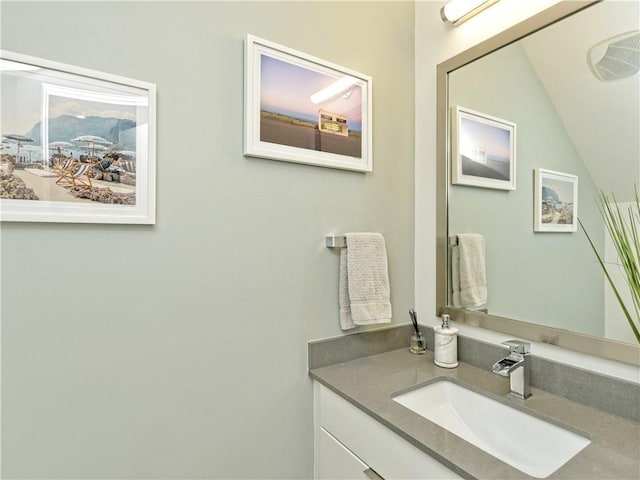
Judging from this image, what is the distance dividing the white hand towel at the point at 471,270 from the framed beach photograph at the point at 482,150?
0.21 meters

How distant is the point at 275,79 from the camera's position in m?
1.11

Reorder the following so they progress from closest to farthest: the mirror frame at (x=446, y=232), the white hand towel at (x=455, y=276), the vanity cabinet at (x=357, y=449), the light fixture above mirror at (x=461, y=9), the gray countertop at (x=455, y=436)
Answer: the gray countertop at (x=455, y=436), the vanity cabinet at (x=357, y=449), the mirror frame at (x=446, y=232), the light fixture above mirror at (x=461, y=9), the white hand towel at (x=455, y=276)

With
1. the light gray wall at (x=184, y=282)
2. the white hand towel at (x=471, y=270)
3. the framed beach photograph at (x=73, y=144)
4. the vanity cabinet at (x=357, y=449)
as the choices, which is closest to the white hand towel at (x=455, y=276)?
the white hand towel at (x=471, y=270)

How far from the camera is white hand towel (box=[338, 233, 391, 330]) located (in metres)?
1.22

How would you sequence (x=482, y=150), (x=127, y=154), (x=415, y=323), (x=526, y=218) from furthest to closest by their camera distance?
(x=415, y=323)
(x=482, y=150)
(x=526, y=218)
(x=127, y=154)

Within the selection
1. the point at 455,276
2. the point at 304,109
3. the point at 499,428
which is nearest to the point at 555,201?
the point at 455,276

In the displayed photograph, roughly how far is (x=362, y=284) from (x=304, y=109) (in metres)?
0.64

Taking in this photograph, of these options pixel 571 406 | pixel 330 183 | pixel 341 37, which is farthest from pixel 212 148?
pixel 571 406

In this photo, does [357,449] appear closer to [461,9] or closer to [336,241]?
[336,241]

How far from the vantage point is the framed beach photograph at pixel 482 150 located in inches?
46.0

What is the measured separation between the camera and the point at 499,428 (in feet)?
3.20

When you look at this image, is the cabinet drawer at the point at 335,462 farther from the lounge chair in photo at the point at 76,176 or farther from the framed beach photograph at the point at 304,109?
the lounge chair in photo at the point at 76,176

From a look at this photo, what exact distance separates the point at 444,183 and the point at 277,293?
77 cm

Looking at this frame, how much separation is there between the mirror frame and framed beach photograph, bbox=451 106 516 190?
37mm
